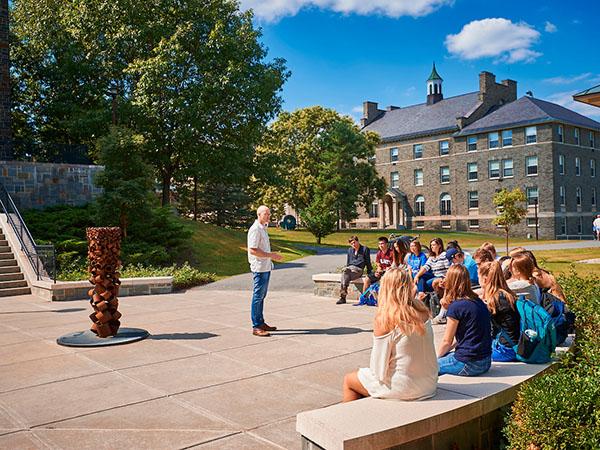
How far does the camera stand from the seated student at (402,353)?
4.21 metres

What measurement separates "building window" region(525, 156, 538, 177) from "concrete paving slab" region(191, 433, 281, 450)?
55579 millimetres

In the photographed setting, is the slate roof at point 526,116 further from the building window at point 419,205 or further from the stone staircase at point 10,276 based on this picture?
the stone staircase at point 10,276

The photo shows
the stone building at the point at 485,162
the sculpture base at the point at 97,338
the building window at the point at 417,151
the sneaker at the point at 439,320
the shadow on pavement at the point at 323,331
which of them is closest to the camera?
the sculpture base at the point at 97,338

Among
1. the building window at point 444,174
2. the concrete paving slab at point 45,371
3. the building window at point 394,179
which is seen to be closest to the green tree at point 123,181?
the concrete paving slab at point 45,371

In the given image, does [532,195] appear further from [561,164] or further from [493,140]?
[493,140]

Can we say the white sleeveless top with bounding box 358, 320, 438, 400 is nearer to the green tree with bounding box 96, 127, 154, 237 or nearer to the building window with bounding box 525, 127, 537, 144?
the green tree with bounding box 96, 127, 154, 237

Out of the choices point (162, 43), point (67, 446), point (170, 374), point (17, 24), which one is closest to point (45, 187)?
point (162, 43)

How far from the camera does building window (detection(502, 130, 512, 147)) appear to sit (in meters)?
56.1

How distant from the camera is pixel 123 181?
20.6m

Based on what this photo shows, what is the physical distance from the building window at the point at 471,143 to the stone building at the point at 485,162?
0.36 feet

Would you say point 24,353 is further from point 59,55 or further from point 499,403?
point 59,55

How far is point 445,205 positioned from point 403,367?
6053 centimetres

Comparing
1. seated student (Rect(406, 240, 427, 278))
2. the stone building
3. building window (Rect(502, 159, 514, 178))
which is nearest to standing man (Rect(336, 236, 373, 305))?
seated student (Rect(406, 240, 427, 278))

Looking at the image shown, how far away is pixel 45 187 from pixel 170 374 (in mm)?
20359
